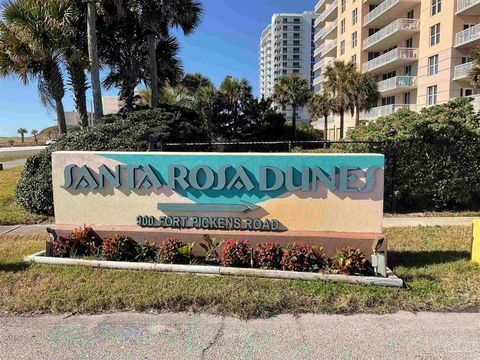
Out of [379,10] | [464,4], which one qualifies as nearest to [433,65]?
[464,4]

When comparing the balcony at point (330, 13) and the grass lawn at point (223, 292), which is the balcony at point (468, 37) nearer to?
the grass lawn at point (223, 292)

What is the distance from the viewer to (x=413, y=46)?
37.0 m

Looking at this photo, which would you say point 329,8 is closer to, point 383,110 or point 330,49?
point 330,49

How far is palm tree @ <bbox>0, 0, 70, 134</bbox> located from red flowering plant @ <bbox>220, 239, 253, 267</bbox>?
502 inches

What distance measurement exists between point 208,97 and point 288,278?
38.2m

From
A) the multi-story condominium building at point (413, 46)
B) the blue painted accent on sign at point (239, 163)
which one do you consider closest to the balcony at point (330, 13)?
the multi-story condominium building at point (413, 46)

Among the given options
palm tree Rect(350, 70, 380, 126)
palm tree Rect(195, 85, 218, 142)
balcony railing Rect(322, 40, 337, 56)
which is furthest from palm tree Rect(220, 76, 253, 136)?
balcony railing Rect(322, 40, 337, 56)

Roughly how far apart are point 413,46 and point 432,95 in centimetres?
609

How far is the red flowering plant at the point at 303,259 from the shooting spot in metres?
5.25

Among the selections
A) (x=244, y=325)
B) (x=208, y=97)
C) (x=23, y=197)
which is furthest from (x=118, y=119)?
(x=208, y=97)

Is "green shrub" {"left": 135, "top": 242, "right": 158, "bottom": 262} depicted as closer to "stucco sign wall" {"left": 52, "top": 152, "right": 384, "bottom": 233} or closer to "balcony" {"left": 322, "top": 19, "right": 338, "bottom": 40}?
"stucco sign wall" {"left": 52, "top": 152, "right": 384, "bottom": 233}

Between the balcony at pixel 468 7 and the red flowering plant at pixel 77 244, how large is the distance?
3102cm

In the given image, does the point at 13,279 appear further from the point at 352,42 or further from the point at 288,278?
the point at 352,42

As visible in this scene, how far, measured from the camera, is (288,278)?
5.12 meters
